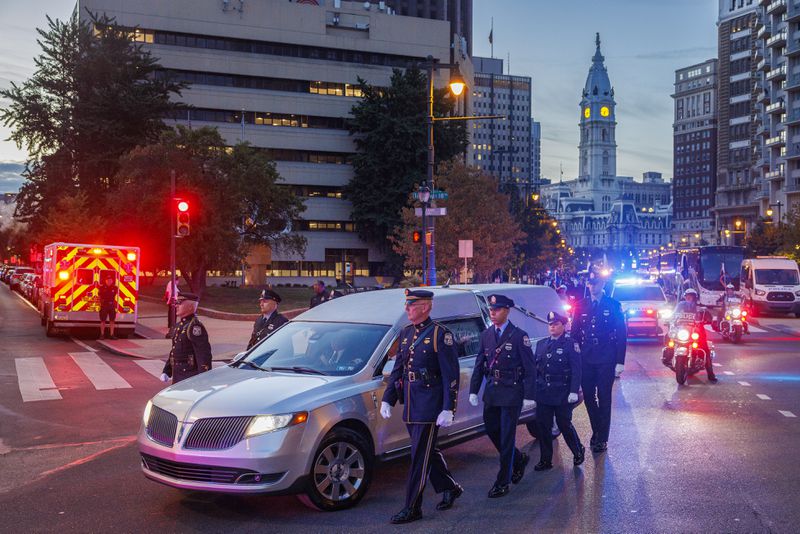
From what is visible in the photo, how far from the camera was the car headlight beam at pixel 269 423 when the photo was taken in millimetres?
6727

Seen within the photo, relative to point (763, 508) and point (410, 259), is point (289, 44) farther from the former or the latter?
point (763, 508)

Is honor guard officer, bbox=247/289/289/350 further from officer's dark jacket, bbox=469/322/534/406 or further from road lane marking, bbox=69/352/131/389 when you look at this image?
road lane marking, bbox=69/352/131/389

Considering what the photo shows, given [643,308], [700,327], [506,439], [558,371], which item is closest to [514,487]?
[506,439]

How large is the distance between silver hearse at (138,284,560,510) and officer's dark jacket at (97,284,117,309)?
55.3ft

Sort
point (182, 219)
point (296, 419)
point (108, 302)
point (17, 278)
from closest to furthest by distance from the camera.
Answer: point (296, 419), point (182, 219), point (108, 302), point (17, 278)

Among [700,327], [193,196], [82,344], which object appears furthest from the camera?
[193,196]

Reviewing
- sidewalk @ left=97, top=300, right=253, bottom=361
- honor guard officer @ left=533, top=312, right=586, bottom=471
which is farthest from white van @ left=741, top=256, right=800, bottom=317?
honor guard officer @ left=533, top=312, right=586, bottom=471

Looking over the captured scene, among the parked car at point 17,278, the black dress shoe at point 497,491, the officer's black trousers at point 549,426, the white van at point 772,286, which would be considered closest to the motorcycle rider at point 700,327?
the officer's black trousers at point 549,426

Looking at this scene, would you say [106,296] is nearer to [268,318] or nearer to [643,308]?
[268,318]

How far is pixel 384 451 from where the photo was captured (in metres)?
7.63

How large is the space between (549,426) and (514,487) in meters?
0.95

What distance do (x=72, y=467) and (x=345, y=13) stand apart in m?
78.1

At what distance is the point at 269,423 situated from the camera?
6.77 m

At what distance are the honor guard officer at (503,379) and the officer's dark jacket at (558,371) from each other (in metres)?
0.79
